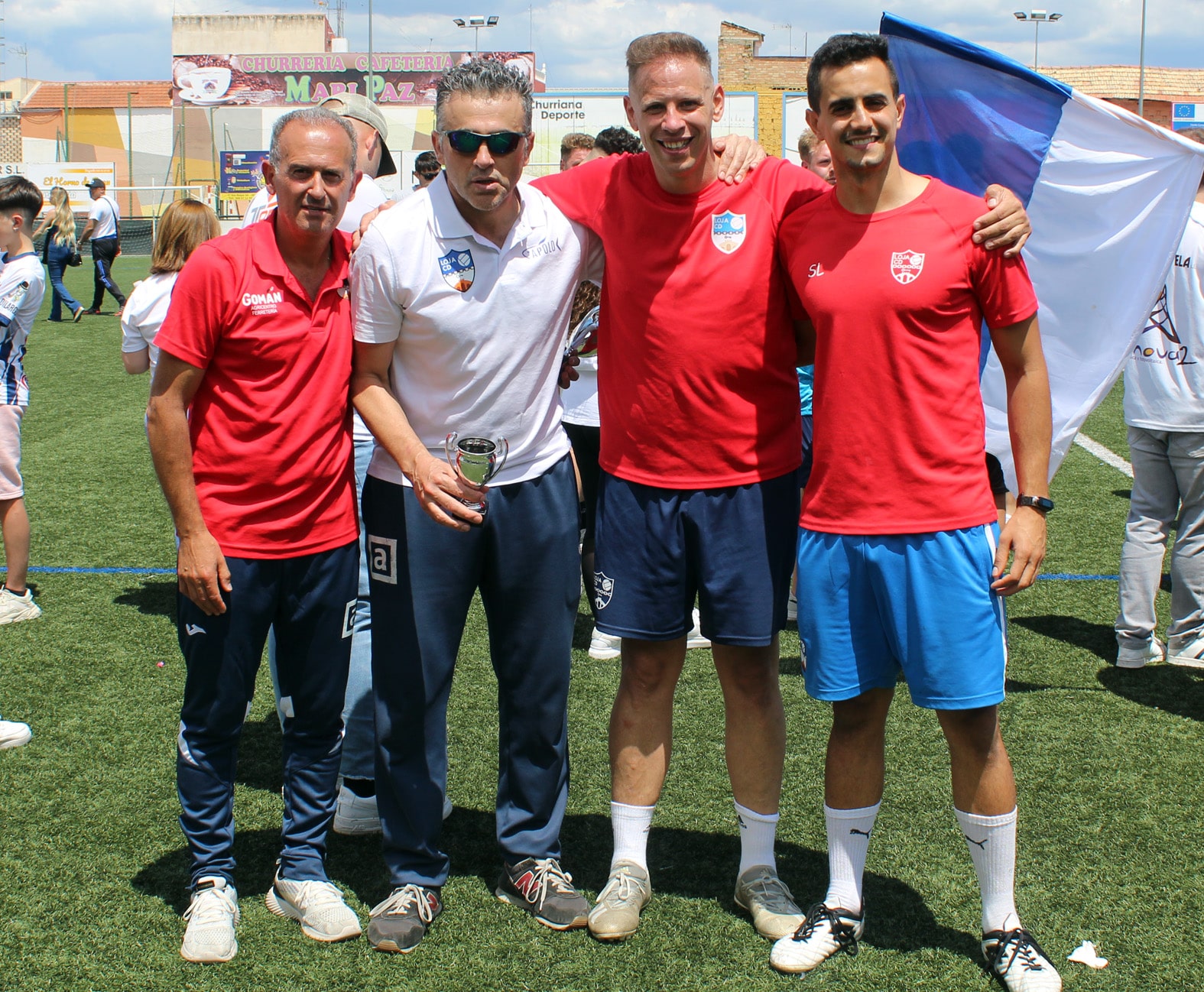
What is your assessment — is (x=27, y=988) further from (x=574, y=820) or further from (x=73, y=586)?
(x=73, y=586)

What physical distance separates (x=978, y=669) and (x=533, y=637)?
118cm

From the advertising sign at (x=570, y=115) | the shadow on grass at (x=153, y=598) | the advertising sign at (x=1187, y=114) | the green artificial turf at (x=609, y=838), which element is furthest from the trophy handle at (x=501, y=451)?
the advertising sign at (x=1187, y=114)

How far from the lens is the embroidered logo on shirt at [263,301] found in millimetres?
2975

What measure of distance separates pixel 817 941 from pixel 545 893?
0.77 m

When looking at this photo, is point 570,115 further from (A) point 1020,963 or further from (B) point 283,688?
(A) point 1020,963

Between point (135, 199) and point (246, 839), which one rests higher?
point (135, 199)

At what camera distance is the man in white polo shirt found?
9.74 feet

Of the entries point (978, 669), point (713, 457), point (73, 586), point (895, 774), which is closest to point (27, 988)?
point (713, 457)

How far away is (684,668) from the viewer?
522cm

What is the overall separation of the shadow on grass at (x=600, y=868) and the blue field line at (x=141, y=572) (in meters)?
3.24

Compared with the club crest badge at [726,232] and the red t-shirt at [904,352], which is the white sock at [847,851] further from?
the club crest badge at [726,232]

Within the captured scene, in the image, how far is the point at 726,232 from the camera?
120 inches

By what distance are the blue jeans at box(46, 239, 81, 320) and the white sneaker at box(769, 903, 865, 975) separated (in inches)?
704

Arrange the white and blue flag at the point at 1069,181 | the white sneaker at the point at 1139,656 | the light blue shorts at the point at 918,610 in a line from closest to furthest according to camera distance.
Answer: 1. the light blue shorts at the point at 918,610
2. the white and blue flag at the point at 1069,181
3. the white sneaker at the point at 1139,656
